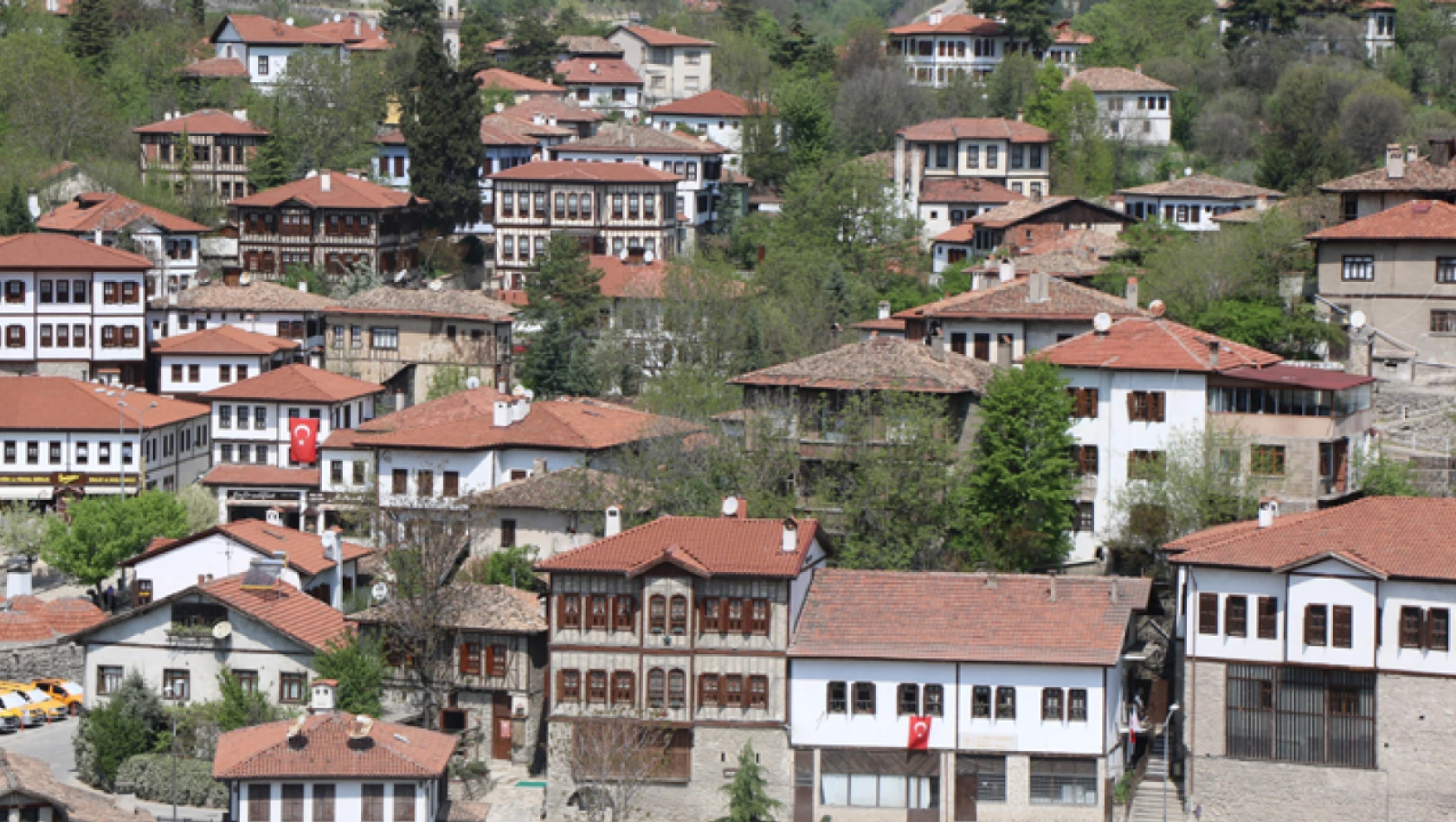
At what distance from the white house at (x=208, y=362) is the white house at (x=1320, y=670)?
1636 inches

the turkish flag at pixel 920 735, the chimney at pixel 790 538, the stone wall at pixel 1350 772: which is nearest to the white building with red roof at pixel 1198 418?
the stone wall at pixel 1350 772

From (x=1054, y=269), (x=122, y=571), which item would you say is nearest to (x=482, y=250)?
(x=1054, y=269)

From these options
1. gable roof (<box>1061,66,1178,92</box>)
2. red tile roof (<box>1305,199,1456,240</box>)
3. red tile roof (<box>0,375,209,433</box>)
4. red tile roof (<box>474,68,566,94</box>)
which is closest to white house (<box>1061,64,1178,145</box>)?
gable roof (<box>1061,66,1178,92</box>)

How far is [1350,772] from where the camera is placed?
2069 inches

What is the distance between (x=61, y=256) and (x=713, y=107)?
1542 inches

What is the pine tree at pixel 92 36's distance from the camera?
116125 millimetres

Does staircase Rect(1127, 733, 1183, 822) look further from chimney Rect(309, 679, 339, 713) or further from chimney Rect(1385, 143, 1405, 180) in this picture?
chimney Rect(1385, 143, 1405, 180)

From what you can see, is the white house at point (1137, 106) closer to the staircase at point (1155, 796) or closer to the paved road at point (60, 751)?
the staircase at point (1155, 796)

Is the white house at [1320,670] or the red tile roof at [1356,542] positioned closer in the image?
the white house at [1320,670]

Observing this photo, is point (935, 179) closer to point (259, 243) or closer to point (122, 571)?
point (259, 243)

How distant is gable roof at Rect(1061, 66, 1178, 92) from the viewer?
113 meters

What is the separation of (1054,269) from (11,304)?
35204mm

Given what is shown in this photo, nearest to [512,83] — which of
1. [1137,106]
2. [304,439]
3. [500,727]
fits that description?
A: [1137,106]

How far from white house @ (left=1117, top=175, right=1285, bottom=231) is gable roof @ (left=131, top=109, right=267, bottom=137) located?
34.2 metres
